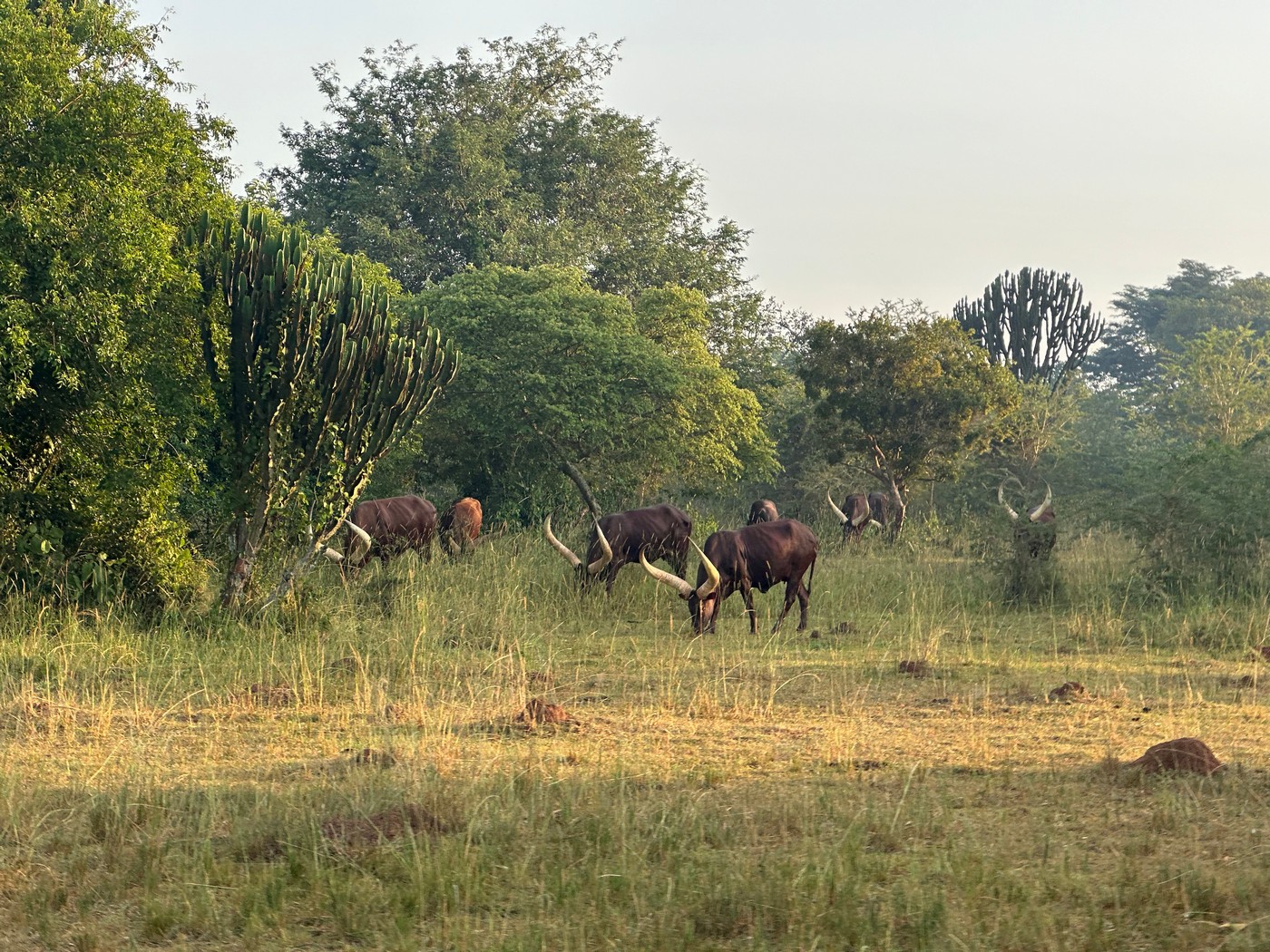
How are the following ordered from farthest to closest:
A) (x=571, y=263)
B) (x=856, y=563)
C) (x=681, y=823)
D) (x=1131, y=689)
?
(x=571, y=263)
(x=856, y=563)
(x=1131, y=689)
(x=681, y=823)

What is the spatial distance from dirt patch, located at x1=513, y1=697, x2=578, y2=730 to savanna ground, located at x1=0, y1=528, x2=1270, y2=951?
0.24 feet

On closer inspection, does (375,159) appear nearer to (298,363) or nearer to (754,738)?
(298,363)

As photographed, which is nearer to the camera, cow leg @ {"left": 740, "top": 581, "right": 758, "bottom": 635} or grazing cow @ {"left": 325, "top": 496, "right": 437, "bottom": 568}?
cow leg @ {"left": 740, "top": 581, "right": 758, "bottom": 635}

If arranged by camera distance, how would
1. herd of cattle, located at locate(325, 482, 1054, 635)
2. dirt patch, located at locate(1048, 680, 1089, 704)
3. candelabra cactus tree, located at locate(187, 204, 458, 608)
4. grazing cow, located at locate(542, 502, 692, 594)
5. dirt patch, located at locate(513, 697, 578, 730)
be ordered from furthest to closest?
grazing cow, located at locate(542, 502, 692, 594), herd of cattle, located at locate(325, 482, 1054, 635), candelabra cactus tree, located at locate(187, 204, 458, 608), dirt patch, located at locate(1048, 680, 1089, 704), dirt patch, located at locate(513, 697, 578, 730)

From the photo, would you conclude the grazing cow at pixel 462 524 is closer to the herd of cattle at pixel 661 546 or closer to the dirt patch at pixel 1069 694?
the herd of cattle at pixel 661 546

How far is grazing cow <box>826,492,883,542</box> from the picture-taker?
19.9 m

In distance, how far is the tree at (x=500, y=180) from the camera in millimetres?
27422

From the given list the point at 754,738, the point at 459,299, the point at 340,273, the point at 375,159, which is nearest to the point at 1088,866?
the point at 754,738

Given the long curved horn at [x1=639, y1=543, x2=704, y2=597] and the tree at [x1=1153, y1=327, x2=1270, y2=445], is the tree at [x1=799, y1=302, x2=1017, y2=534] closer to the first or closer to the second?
the tree at [x1=1153, y1=327, x2=1270, y2=445]

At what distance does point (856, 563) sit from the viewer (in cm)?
1644

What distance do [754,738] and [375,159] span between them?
24541 millimetres

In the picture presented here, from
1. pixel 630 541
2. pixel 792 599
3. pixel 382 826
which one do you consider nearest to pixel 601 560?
pixel 630 541

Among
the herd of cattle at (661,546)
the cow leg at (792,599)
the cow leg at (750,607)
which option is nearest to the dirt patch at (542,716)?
the herd of cattle at (661,546)

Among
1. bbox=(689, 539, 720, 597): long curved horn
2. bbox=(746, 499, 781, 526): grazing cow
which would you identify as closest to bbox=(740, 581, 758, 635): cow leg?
bbox=(689, 539, 720, 597): long curved horn
